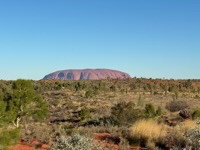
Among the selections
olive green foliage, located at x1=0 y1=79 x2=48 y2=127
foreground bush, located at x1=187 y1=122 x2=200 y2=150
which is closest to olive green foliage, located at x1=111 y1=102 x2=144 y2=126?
olive green foliage, located at x1=0 y1=79 x2=48 y2=127

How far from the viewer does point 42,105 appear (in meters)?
23.8

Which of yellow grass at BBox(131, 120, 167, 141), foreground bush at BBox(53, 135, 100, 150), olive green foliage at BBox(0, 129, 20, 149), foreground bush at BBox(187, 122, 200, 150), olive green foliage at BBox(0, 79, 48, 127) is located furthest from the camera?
olive green foliage at BBox(0, 79, 48, 127)

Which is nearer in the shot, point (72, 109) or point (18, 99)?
point (18, 99)

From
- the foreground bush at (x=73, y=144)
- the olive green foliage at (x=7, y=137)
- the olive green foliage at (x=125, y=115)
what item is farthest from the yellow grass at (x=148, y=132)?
the olive green foliage at (x=125, y=115)

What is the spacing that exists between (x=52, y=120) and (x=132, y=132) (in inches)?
761

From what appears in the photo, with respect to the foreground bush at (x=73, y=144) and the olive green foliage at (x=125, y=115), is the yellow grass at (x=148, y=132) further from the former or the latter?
the olive green foliage at (x=125, y=115)

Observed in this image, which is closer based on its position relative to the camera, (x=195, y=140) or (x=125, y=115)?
(x=195, y=140)

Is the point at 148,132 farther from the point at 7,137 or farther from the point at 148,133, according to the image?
the point at 7,137

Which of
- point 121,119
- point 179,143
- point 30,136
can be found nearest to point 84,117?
point 121,119

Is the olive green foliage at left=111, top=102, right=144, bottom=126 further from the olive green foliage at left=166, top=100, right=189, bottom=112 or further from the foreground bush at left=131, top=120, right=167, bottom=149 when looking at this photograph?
the olive green foliage at left=166, top=100, right=189, bottom=112

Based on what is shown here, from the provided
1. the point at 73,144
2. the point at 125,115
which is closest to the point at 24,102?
the point at 125,115

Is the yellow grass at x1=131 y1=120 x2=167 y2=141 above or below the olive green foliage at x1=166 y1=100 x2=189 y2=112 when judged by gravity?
below

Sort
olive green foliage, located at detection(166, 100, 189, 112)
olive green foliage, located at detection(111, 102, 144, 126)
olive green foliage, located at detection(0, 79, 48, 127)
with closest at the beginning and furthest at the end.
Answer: olive green foliage, located at detection(111, 102, 144, 126) → olive green foliage, located at detection(0, 79, 48, 127) → olive green foliage, located at detection(166, 100, 189, 112)

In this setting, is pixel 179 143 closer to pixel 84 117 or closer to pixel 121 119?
pixel 121 119
